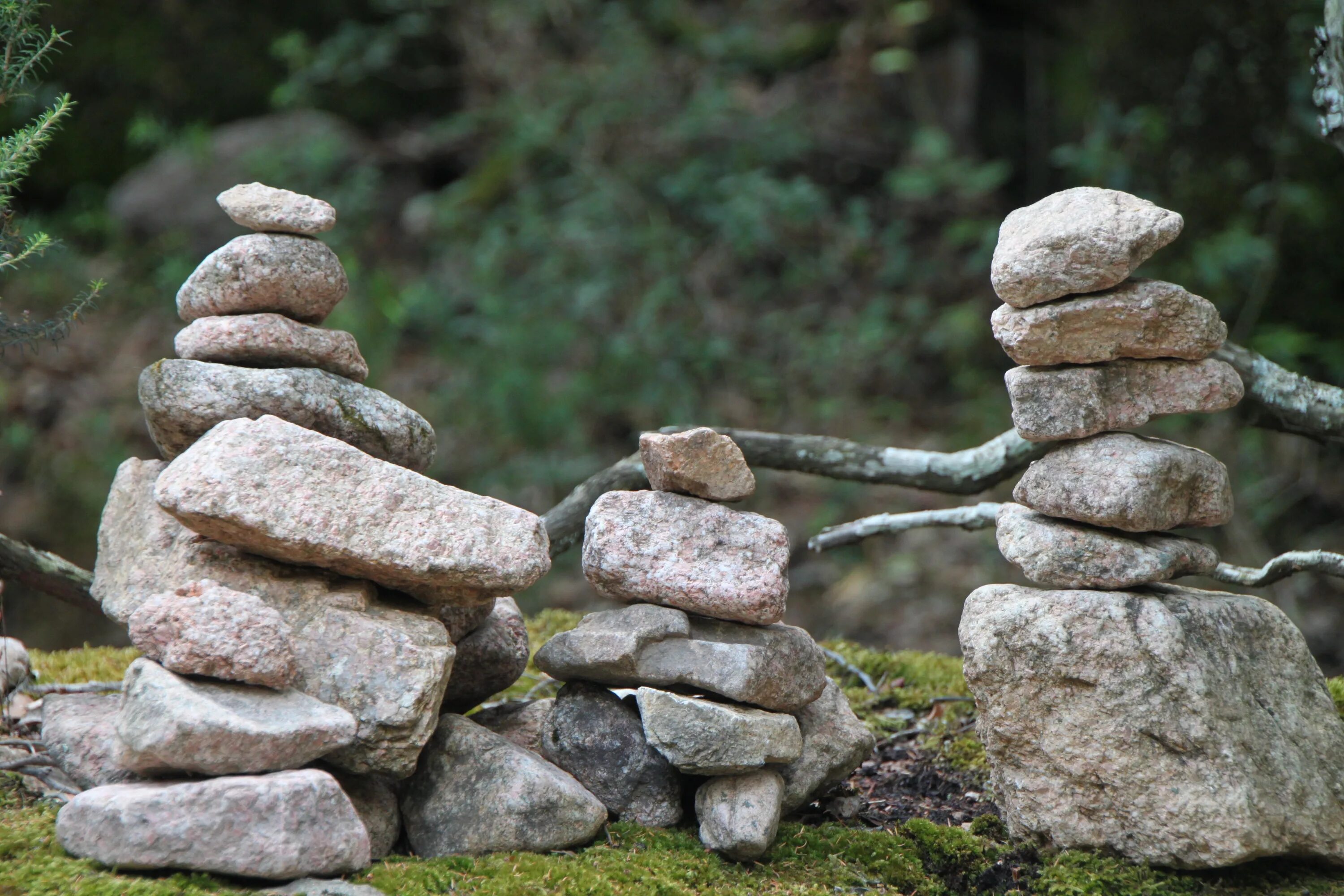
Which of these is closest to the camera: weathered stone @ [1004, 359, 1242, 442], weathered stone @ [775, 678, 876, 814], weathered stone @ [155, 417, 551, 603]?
weathered stone @ [155, 417, 551, 603]

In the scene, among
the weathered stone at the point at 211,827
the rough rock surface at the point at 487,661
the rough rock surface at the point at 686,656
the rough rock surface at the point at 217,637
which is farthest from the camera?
the rough rock surface at the point at 487,661

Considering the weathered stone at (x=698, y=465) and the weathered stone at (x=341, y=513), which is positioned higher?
the weathered stone at (x=698, y=465)

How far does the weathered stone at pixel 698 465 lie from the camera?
3723 mm

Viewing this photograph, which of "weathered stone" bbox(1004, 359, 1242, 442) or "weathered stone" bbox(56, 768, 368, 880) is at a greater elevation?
"weathered stone" bbox(1004, 359, 1242, 442)

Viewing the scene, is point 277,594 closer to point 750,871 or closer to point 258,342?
point 258,342

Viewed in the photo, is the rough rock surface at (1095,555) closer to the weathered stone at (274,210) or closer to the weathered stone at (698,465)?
the weathered stone at (698,465)

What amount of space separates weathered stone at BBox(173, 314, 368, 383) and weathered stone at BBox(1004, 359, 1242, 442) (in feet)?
7.82

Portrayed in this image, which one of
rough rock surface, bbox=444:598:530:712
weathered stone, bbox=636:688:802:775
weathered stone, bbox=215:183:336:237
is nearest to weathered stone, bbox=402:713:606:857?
weathered stone, bbox=636:688:802:775

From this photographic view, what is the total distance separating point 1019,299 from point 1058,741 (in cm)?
147

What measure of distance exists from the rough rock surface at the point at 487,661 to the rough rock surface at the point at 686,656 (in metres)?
0.40

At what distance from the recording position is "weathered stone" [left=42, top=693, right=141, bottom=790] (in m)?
3.54

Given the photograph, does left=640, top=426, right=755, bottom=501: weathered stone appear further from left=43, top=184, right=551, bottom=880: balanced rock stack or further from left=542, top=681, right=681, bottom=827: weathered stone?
left=542, top=681, right=681, bottom=827: weathered stone

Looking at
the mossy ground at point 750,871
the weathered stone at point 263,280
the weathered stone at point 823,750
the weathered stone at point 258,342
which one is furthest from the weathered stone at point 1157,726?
the weathered stone at point 263,280

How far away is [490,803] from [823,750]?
1211mm
